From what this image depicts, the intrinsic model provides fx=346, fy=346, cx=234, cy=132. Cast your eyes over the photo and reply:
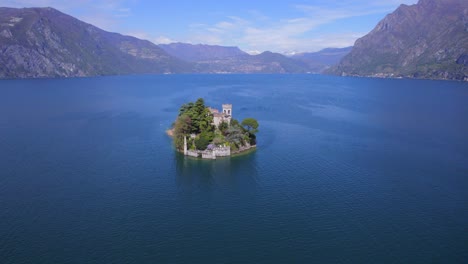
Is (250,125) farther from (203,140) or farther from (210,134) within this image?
(203,140)

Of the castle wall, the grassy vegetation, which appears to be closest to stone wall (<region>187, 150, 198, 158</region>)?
the grassy vegetation

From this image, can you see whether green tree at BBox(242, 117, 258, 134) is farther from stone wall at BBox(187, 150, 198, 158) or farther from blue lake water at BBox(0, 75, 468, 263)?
stone wall at BBox(187, 150, 198, 158)

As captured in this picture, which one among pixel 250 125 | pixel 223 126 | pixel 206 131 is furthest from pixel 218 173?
pixel 250 125

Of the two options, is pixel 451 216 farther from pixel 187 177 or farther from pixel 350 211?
pixel 187 177

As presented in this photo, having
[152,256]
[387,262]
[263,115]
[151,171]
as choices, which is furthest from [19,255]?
[263,115]

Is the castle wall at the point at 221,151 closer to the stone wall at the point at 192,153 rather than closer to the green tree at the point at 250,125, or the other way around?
the stone wall at the point at 192,153

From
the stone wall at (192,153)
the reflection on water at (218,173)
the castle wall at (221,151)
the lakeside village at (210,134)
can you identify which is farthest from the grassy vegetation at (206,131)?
the reflection on water at (218,173)
